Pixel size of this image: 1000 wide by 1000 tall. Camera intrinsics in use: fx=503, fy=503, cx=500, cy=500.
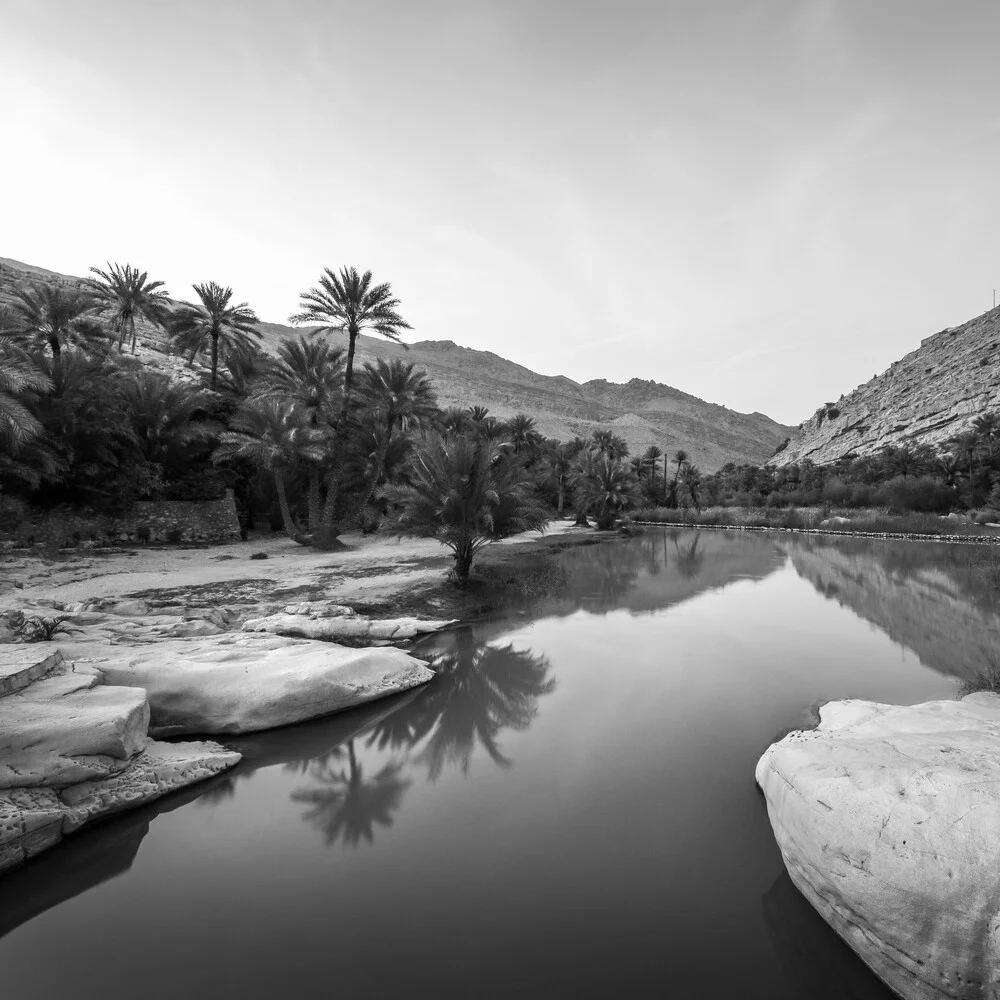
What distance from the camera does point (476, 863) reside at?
4.09 meters

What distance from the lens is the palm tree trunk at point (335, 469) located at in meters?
21.4

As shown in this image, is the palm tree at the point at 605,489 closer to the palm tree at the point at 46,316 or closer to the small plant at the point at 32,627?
the palm tree at the point at 46,316

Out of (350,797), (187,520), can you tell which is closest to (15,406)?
(187,520)

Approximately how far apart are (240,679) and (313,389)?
18874 millimetres

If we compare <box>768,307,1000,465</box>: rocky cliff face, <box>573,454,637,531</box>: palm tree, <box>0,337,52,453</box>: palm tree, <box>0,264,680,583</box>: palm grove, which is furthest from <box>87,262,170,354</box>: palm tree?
<box>768,307,1000,465</box>: rocky cliff face

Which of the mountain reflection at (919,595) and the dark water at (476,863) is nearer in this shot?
the dark water at (476,863)

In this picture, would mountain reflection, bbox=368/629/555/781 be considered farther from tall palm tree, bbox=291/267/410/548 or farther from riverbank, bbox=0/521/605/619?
tall palm tree, bbox=291/267/410/548

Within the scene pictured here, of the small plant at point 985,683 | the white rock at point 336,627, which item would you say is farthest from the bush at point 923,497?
the white rock at point 336,627

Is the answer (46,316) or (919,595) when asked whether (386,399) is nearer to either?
(46,316)

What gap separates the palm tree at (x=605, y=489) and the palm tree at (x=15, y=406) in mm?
32129

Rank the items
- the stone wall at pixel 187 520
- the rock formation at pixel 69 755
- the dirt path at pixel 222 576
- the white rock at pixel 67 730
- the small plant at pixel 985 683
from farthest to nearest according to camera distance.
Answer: the stone wall at pixel 187 520, the dirt path at pixel 222 576, the small plant at pixel 985 683, the white rock at pixel 67 730, the rock formation at pixel 69 755

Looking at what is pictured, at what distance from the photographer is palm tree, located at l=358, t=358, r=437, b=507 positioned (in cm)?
2659

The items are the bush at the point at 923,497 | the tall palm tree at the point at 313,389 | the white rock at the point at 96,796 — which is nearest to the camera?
the white rock at the point at 96,796

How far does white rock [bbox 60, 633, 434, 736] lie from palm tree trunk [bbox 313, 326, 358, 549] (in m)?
13.5
